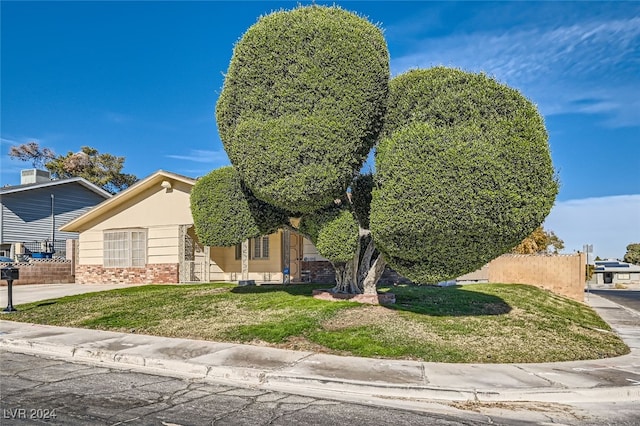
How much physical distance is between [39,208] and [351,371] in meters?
29.6

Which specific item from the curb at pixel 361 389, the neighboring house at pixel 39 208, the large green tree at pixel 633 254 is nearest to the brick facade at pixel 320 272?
the curb at pixel 361 389

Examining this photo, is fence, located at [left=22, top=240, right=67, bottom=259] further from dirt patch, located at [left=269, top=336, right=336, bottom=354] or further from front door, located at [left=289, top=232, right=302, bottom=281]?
dirt patch, located at [left=269, top=336, right=336, bottom=354]

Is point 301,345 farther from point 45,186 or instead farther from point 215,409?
point 45,186

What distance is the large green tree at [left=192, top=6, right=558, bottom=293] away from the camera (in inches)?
362

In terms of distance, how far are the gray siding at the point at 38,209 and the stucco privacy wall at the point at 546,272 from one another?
2610cm

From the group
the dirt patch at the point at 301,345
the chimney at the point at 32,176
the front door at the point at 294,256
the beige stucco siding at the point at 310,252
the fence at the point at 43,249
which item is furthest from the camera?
the chimney at the point at 32,176

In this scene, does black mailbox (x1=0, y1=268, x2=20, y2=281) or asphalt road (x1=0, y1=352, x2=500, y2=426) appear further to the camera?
black mailbox (x1=0, y1=268, x2=20, y2=281)

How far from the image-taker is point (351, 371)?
7355mm

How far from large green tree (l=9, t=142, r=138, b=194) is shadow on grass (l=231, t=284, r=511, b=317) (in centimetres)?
3307

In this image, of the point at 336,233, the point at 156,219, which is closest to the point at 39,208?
the point at 156,219

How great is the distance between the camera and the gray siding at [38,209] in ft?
95.2

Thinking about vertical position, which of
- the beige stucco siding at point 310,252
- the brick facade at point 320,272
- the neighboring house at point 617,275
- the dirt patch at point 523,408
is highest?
the beige stucco siding at point 310,252

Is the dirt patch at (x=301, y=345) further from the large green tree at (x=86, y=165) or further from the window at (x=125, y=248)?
the large green tree at (x=86, y=165)

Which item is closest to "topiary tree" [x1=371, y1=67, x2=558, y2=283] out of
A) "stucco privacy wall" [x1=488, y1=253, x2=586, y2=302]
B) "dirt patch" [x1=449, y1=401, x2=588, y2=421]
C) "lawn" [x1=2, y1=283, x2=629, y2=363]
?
"lawn" [x1=2, y1=283, x2=629, y2=363]
